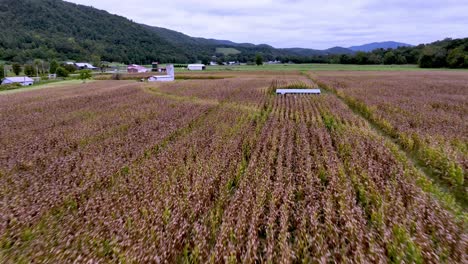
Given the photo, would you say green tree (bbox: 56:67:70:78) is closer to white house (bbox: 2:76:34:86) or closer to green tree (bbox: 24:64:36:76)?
green tree (bbox: 24:64:36:76)

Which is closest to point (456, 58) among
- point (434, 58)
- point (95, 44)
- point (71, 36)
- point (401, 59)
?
point (434, 58)

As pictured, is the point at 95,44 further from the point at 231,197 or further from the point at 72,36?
the point at 231,197

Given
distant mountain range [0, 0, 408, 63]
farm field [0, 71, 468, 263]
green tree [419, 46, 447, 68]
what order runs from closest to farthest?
1. farm field [0, 71, 468, 263]
2. green tree [419, 46, 447, 68]
3. distant mountain range [0, 0, 408, 63]

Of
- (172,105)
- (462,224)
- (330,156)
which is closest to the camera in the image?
(462,224)

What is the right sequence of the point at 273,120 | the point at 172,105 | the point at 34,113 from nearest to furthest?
the point at 273,120 < the point at 34,113 < the point at 172,105

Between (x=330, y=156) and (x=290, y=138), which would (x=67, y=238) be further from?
(x=290, y=138)

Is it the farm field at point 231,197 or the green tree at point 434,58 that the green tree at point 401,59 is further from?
the farm field at point 231,197

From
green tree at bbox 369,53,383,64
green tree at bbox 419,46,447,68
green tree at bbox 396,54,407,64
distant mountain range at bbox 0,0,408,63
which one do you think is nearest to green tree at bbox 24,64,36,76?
distant mountain range at bbox 0,0,408,63

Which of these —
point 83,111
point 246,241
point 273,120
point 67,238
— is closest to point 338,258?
point 246,241
